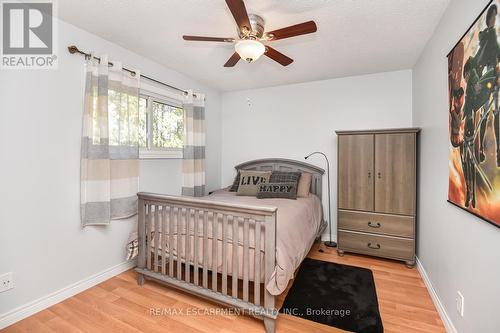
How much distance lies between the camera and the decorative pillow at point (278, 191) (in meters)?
3.05

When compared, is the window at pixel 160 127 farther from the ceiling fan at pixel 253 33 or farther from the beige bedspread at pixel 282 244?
the ceiling fan at pixel 253 33

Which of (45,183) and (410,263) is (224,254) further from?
(410,263)

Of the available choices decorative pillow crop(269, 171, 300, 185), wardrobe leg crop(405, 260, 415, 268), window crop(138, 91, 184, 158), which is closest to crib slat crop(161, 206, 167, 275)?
window crop(138, 91, 184, 158)

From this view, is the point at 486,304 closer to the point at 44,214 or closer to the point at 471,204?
the point at 471,204

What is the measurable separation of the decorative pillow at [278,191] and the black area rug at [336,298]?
2.76 feet

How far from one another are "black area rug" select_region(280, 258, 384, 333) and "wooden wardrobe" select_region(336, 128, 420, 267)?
1.49 ft

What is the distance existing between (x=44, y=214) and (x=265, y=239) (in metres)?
1.82

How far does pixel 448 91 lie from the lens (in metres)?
1.75

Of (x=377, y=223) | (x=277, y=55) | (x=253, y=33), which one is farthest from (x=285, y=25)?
(x=377, y=223)

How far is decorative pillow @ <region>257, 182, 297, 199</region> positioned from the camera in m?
3.05

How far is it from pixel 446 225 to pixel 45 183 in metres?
3.18

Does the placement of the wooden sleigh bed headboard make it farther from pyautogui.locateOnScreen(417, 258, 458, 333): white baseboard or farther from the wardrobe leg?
pyautogui.locateOnScreen(417, 258, 458, 333): white baseboard

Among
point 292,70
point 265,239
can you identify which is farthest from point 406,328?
point 292,70

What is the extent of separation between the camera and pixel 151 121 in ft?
9.75
